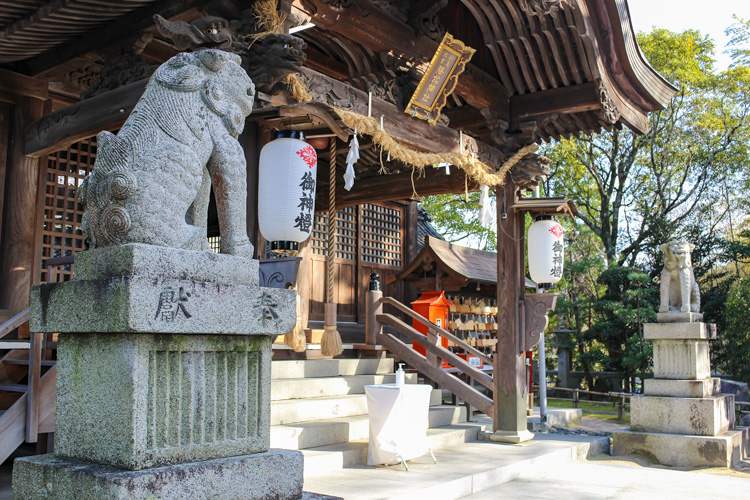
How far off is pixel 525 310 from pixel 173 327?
6.69m

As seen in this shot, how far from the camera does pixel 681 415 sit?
9.94 m

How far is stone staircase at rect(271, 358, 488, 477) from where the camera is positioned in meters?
6.41

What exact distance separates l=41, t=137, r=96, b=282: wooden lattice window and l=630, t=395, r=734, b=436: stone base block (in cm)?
854

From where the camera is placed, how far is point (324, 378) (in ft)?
26.8

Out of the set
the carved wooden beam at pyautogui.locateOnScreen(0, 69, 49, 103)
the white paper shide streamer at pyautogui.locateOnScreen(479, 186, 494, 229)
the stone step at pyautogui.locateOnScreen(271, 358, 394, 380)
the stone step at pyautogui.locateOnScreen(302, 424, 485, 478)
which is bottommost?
the stone step at pyautogui.locateOnScreen(302, 424, 485, 478)

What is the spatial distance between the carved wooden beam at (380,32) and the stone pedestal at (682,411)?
5.24 meters

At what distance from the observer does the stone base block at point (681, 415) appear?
9.67 m

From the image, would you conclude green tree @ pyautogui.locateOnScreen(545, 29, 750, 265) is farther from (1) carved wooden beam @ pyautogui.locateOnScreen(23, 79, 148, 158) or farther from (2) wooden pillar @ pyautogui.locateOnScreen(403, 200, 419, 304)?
(1) carved wooden beam @ pyautogui.locateOnScreen(23, 79, 148, 158)

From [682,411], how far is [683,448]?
0.59m

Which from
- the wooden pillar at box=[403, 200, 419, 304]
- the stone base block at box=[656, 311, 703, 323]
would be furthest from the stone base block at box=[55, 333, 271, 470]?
the wooden pillar at box=[403, 200, 419, 304]

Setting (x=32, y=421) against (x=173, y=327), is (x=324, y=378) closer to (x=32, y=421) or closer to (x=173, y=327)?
(x=32, y=421)

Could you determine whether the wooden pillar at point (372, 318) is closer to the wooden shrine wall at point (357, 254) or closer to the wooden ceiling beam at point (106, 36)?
the wooden shrine wall at point (357, 254)

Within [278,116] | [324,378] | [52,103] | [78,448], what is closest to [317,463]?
[324,378]

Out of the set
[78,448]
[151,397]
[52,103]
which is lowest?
[78,448]
